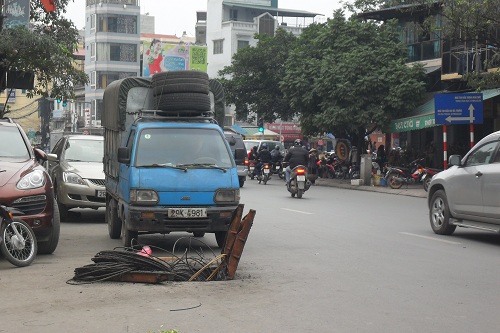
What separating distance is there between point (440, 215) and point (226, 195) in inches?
190

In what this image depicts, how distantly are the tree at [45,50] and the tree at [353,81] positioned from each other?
16.0 m

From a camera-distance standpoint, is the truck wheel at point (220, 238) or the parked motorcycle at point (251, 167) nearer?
the truck wheel at point (220, 238)

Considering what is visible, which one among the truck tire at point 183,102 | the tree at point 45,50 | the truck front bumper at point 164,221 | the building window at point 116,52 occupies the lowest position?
the truck front bumper at point 164,221

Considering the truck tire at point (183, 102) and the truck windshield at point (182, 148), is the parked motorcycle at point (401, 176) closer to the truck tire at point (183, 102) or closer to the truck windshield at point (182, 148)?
the truck tire at point (183, 102)

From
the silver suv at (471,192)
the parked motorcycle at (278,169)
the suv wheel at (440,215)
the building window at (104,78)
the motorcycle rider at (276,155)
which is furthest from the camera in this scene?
the building window at (104,78)

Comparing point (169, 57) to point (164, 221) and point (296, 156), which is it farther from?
point (164, 221)

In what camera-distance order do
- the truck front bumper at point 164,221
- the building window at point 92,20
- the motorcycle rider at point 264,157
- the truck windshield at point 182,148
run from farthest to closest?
the building window at point 92,20, the motorcycle rider at point 264,157, the truck windshield at point 182,148, the truck front bumper at point 164,221

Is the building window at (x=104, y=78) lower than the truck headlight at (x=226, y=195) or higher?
higher

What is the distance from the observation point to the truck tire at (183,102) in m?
13.1

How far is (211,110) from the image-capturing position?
13.9 m


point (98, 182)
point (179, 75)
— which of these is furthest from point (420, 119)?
point (179, 75)

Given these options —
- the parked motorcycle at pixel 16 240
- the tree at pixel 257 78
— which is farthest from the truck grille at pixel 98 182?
the tree at pixel 257 78

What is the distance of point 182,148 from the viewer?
12.4 meters

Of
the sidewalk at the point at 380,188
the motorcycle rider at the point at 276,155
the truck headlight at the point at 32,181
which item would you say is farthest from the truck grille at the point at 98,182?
the motorcycle rider at the point at 276,155
